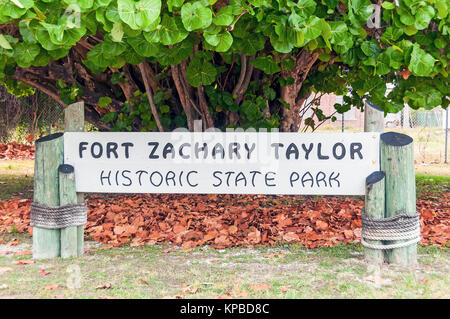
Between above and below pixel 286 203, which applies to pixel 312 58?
above

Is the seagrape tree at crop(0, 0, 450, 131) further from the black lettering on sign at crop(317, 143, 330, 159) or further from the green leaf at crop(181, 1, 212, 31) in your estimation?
the black lettering on sign at crop(317, 143, 330, 159)

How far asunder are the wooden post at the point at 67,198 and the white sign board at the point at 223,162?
2.2 inches

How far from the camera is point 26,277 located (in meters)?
3.28

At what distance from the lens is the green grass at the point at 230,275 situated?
9.75 feet

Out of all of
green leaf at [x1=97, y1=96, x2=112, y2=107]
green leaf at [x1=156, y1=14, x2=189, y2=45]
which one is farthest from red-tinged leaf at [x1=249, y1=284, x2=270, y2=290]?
green leaf at [x1=97, y1=96, x2=112, y2=107]

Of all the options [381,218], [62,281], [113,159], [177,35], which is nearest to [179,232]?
[113,159]

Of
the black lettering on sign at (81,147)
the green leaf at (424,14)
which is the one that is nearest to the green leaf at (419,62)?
the green leaf at (424,14)

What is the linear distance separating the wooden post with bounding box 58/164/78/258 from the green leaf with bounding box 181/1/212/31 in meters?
1.69

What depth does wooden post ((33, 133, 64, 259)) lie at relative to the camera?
3635mm

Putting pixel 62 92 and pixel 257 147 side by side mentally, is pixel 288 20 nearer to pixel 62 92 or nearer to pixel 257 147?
pixel 257 147

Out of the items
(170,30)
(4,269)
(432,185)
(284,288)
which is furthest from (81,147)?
(432,185)

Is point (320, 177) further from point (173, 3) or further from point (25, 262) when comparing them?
point (25, 262)

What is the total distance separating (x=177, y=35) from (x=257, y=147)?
117 centimetres

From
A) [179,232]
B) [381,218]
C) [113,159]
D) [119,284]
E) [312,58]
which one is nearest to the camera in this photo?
[119,284]
